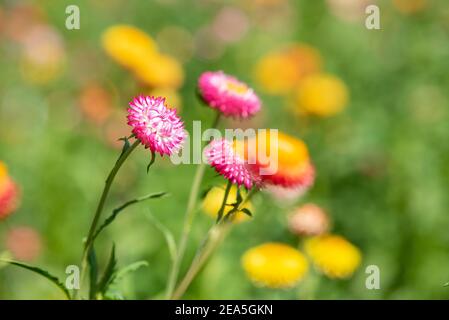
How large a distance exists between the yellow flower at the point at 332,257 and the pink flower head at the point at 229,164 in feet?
3.64

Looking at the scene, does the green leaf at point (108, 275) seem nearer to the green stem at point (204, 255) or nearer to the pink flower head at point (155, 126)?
the green stem at point (204, 255)

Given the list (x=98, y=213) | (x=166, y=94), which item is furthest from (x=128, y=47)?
(x=98, y=213)

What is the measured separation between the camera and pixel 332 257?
2.41 meters

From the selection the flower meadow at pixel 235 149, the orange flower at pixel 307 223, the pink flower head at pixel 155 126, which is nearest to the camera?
the pink flower head at pixel 155 126

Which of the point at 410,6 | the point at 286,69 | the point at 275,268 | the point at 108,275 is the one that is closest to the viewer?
the point at 108,275

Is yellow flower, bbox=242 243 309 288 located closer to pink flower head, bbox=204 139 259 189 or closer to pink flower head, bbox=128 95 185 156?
pink flower head, bbox=204 139 259 189

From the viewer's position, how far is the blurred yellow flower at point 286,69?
12.6 ft

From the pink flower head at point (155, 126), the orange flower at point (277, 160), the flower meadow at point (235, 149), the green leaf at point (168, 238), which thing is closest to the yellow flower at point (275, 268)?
the flower meadow at point (235, 149)

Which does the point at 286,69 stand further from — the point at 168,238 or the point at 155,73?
the point at 168,238

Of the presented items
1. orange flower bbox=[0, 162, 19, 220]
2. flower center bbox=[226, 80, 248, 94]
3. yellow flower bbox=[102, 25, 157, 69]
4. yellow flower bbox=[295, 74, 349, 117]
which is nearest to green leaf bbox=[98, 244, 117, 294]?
orange flower bbox=[0, 162, 19, 220]

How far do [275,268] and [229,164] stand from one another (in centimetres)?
94

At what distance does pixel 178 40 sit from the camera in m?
4.33

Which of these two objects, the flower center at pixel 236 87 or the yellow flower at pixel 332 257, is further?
the yellow flower at pixel 332 257
